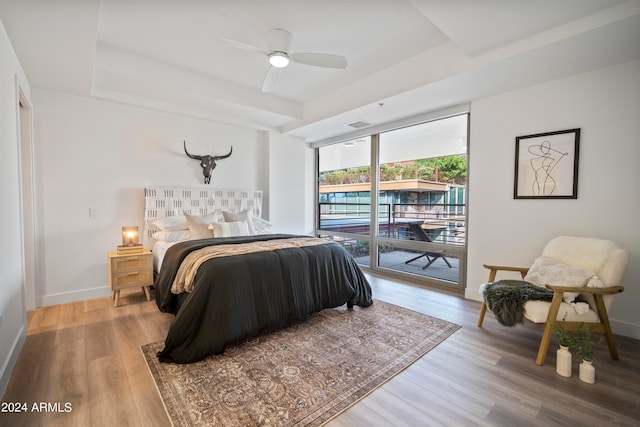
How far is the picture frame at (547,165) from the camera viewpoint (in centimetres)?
284

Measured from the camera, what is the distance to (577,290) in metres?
2.09

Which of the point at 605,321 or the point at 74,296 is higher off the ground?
the point at 605,321

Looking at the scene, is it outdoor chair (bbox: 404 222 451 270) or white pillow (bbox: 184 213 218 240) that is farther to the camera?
outdoor chair (bbox: 404 222 451 270)

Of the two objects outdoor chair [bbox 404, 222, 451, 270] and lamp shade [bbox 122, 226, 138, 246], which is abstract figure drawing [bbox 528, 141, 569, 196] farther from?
lamp shade [bbox 122, 226, 138, 246]

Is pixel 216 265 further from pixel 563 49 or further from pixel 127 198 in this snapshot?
pixel 563 49

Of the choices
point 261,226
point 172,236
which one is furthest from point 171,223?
point 261,226

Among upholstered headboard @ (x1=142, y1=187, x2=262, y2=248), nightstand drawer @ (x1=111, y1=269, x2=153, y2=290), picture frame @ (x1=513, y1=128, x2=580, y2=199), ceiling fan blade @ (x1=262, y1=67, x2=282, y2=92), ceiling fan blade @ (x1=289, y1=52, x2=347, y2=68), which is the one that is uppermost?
ceiling fan blade @ (x1=289, y1=52, x2=347, y2=68)

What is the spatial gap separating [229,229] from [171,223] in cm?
78

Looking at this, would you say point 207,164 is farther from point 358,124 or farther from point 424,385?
point 424,385

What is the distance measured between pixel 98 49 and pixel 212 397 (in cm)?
335

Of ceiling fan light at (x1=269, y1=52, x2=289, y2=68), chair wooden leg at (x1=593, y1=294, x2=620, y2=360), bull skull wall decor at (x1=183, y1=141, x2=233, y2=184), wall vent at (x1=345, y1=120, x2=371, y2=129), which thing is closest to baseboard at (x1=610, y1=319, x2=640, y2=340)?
chair wooden leg at (x1=593, y1=294, x2=620, y2=360)

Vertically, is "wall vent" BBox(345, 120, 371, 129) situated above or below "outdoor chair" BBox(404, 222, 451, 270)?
above

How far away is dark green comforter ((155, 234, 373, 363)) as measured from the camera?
2176 millimetres

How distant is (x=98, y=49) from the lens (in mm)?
2869
